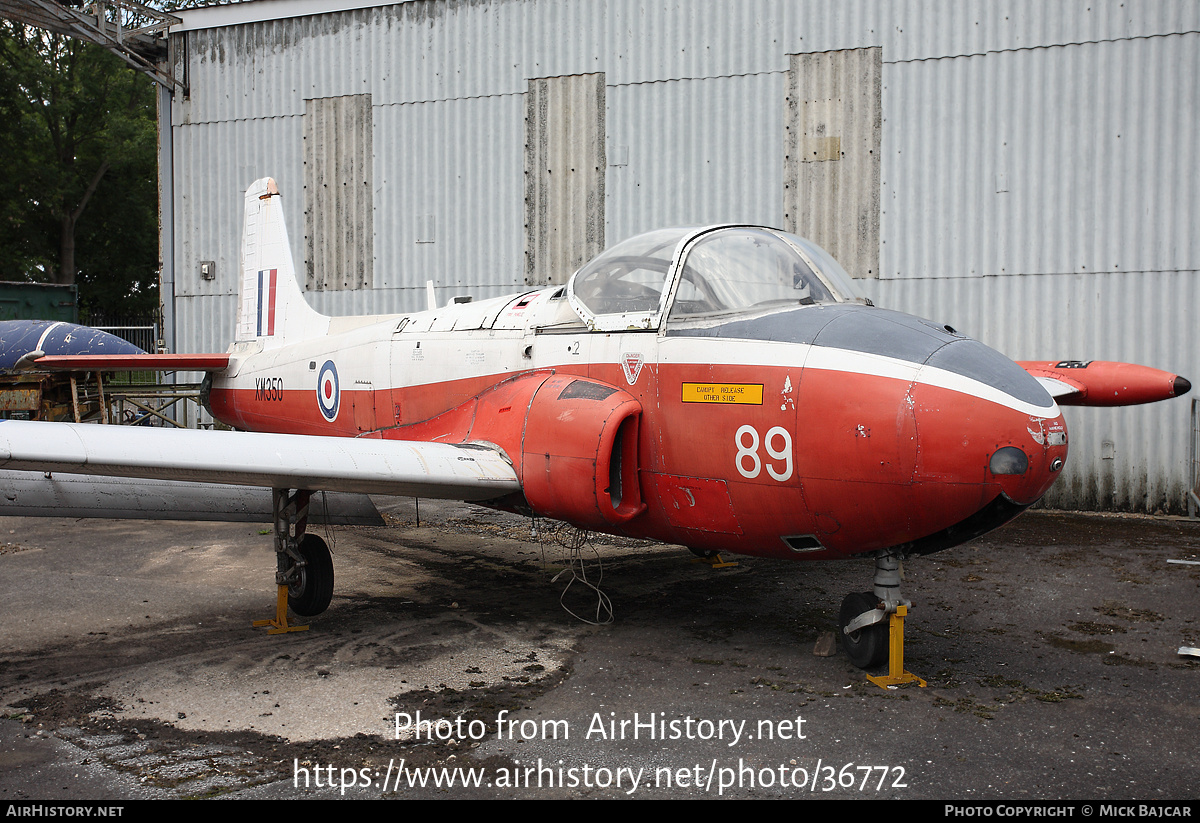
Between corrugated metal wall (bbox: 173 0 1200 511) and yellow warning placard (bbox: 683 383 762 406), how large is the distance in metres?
7.06

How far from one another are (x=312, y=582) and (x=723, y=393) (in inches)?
133

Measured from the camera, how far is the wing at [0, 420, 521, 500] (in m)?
4.66

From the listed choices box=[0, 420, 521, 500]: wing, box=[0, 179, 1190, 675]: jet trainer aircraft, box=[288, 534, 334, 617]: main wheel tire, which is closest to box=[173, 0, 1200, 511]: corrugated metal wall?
box=[0, 179, 1190, 675]: jet trainer aircraft

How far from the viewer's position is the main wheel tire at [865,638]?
4828 millimetres

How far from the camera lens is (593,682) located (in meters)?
4.86

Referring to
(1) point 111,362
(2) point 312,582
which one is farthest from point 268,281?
(2) point 312,582

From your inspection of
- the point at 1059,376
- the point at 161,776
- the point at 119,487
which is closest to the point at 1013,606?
the point at 1059,376

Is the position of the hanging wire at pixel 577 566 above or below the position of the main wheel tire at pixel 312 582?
below

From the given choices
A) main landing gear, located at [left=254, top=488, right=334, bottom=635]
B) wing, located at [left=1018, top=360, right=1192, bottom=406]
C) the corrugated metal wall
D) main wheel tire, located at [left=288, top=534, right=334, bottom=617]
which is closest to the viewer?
main landing gear, located at [left=254, top=488, right=334, bottom=635]

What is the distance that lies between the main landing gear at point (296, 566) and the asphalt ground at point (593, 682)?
178 mm

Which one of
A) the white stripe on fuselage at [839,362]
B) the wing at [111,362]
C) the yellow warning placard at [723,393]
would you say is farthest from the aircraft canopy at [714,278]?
the wing at [111,362]

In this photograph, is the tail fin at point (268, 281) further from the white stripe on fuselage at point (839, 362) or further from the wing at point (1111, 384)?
the wing at point (1111, 384)

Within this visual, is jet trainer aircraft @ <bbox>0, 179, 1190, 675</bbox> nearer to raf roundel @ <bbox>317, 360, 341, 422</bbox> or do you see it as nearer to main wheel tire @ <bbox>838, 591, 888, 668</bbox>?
main wheel tire @ <bbox>838, 591, 888, 668</bbox>

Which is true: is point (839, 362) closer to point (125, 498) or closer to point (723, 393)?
point (723, 393)
